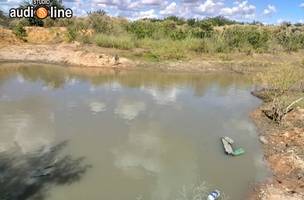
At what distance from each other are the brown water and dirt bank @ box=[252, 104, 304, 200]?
0.39 metres

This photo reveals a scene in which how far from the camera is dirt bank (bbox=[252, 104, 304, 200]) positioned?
10.2 metres

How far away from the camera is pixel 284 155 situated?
1253 centimetres

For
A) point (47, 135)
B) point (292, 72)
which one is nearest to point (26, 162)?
point (47, 135)

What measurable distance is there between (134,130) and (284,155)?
5.33 m

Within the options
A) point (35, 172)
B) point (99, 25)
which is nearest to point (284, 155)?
point (35, 172)

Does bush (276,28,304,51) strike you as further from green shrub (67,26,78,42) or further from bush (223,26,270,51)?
green shrub (67,26,78,42)

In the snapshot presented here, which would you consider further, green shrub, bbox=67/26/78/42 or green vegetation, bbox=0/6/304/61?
green shrub, bbox=67/26/78/42

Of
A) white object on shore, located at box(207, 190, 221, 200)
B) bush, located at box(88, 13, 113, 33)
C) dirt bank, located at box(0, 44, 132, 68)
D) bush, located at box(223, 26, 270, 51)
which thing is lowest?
white object on shore, located at box(207, 190, 221, 200)

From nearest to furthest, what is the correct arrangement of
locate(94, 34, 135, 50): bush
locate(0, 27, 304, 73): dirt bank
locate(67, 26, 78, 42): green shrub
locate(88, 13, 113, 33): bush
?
1. locate(0, 27, 304, 73): dirt bank
2. locate(94, 34, 135, 50): bush
3. locate(67, 26, 78, 42): green shrub
4. locate(88, 13, 113, 33): bush

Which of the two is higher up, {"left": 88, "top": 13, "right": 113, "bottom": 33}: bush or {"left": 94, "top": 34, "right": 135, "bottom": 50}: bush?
{"left": 88, "top": 13, "right": 113, "bottom": 33}: bush

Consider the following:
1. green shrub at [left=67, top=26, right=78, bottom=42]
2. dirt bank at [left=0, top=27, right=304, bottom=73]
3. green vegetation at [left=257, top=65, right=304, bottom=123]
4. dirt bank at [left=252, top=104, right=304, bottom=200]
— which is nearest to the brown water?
dirt bank at [left=252, top=104, right=304, bottom=200]

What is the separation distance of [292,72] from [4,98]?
1299 cm

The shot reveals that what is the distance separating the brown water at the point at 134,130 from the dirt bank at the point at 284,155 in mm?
390

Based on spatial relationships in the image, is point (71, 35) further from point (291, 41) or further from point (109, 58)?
point (291, 41)
